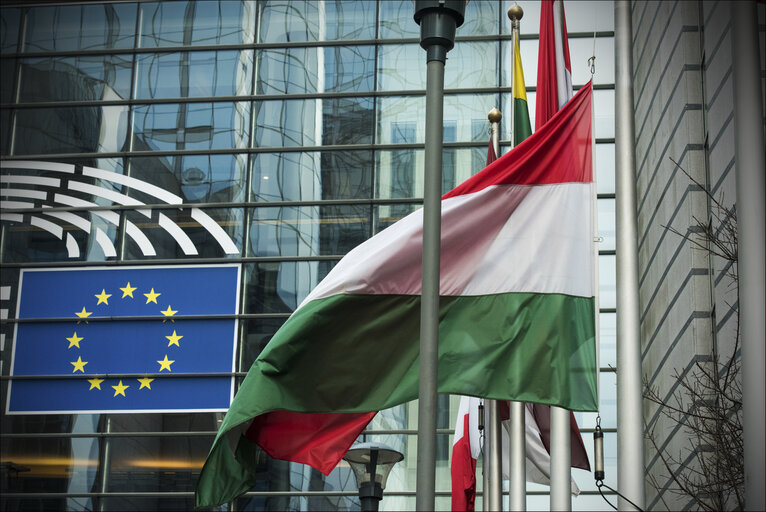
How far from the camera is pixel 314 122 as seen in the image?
27875 mm

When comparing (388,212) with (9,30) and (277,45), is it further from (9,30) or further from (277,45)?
(9,30)

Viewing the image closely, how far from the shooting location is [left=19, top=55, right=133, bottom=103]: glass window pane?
1140 inches

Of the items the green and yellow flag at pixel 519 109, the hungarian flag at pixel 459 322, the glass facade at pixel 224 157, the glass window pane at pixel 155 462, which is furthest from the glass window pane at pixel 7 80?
the hungarian flag at pixel 459 322

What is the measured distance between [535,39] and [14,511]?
57.8 feet

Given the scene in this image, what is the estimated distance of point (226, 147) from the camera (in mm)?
27938

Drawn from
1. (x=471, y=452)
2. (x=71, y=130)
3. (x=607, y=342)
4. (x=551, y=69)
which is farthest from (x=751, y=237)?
(x=71, y=130)

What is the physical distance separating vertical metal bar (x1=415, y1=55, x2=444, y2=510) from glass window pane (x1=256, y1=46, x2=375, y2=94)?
2050 centimetres

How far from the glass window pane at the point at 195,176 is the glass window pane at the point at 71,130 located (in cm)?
107

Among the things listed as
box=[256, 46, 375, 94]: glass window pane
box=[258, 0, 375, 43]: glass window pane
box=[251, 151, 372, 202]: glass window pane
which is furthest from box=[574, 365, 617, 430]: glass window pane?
box=[258, 0, 375, 43]: glass window pane

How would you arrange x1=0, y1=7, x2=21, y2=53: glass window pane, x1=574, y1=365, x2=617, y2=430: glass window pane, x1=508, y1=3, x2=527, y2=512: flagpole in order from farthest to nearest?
x1=0, y1=7, x2=21, y2=53: glass window pane, x1=574, y1=365, x2=617, y2=430: glass window pane, x1=508, y1=3, x2=527, y2=512: flagpole

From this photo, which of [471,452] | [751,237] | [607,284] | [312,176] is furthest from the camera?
[312,176]

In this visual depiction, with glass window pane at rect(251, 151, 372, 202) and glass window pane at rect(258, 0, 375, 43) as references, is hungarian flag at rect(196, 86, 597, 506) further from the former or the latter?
glass window pane at rect(258, 0, 375, 43)

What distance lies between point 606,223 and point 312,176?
7.47 metres

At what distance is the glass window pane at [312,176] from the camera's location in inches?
1072
